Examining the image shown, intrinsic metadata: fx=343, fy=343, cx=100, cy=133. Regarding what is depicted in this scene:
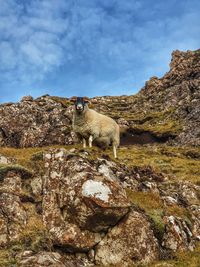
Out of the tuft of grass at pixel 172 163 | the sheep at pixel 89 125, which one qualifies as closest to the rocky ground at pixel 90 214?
the sheep at pixel 89 125

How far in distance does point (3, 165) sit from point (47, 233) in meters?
5.91

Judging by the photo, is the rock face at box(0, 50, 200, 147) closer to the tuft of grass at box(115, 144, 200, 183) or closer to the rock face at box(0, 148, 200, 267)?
the tuft of grass at box(115, 144, 200, 183)

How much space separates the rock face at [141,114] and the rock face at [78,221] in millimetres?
37921

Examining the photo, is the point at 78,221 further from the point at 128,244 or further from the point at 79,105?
the point at 79,105

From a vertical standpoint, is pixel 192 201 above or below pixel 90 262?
above

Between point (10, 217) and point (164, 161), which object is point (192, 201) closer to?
point (10, 217)

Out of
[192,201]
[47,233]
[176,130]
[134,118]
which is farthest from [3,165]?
[134,118]

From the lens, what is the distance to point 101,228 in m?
Answer: 16.7

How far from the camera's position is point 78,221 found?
16672mm

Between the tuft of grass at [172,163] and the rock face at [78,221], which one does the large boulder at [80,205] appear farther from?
the tuft of grass at [172,163]

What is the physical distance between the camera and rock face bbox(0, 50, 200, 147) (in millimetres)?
61000

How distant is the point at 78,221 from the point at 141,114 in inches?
4149

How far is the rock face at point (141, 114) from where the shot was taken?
61000 millimetres

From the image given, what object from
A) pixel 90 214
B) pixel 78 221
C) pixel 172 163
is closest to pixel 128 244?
pixel 90 214
